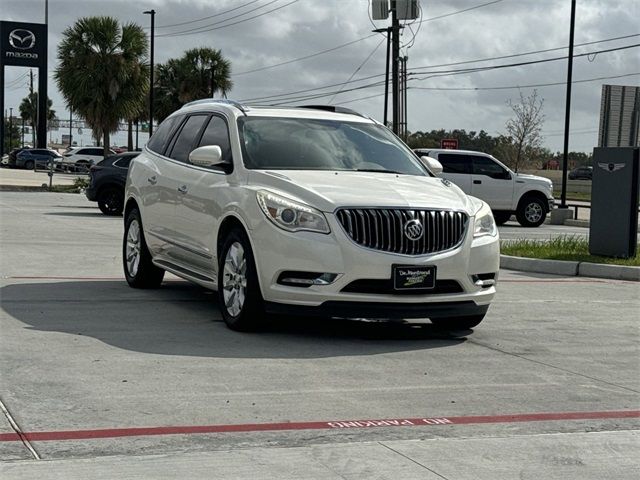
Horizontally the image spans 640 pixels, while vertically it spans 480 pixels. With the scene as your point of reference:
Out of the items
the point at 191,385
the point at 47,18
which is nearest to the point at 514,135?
the point at 47,18

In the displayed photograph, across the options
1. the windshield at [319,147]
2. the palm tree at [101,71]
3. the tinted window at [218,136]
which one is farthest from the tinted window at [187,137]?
the palm tree at [101,71]

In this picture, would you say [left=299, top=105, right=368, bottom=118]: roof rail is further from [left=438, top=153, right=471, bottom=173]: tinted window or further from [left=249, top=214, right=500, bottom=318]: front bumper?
[left=438, top=153, right=471, bottom=173]: tinted window

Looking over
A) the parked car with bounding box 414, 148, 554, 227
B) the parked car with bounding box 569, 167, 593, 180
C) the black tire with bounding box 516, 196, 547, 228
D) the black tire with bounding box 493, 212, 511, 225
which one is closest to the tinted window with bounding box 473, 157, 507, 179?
the parked car with bounding box 414, 148, 554, 227

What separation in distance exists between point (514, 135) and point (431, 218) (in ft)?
181

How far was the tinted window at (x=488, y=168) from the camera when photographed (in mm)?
27531

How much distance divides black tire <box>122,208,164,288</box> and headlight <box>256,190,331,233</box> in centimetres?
290

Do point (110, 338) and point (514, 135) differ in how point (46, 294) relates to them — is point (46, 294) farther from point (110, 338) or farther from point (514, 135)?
point (514, 135)

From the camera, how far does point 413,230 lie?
802cm

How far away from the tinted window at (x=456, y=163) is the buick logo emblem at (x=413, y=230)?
1964 centimetres

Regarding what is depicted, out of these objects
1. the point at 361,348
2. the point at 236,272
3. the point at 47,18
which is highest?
the point at 47,18

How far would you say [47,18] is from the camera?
66688 mm

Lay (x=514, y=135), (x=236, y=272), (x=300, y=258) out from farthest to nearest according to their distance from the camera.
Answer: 1. (x=514, y=135)
2. (x=236, y=272)
3. (x=300, y=258)

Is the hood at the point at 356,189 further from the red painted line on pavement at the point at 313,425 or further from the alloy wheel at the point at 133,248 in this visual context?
the alloy wheel at the point at 133,248

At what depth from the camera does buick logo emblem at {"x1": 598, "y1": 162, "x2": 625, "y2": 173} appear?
14766 mm
